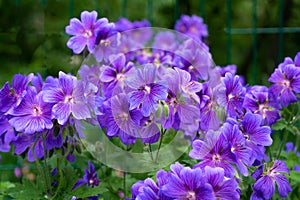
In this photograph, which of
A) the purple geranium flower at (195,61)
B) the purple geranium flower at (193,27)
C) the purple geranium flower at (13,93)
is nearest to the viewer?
the purple geranium flower at (13,93)

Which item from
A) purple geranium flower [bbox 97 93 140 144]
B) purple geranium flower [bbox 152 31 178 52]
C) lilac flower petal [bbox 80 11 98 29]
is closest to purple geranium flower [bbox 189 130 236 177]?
purple geranium flower [bbox 97 93 140 144]

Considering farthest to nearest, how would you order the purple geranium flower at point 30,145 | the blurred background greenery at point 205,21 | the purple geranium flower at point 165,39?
the blurred background greenery at point 205,21
the purple geranium flower at point 165,39
the purple geranium flower at point 30,145

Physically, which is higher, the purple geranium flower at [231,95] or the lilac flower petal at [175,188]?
the purple geranium flower at [231,95]

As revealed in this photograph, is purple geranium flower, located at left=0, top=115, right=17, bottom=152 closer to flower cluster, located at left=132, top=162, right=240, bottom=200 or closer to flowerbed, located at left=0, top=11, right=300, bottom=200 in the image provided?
flowerbed, located at left=0, top=11, right=300, bottom=200

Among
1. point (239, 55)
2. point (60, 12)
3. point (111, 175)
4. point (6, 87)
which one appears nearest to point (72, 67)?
point (111, 175)

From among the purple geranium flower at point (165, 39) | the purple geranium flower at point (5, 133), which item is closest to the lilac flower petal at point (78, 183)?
the purple geranium flower at point (5, 133)

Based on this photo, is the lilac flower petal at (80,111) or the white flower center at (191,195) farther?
the lilac flower petal at (80,111)

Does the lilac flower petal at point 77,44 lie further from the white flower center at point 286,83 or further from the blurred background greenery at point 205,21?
the blurred background greenery at point 205,21
